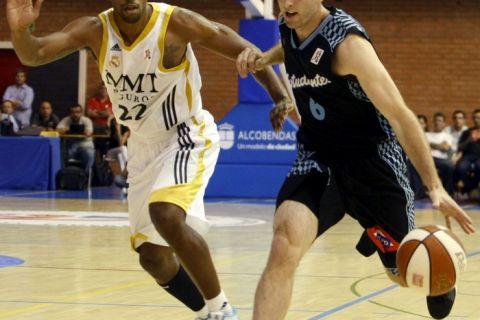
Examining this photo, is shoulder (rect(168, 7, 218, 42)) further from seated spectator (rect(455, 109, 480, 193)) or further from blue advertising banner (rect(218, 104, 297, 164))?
seated spectator (rect(455, 109, 480, 193))

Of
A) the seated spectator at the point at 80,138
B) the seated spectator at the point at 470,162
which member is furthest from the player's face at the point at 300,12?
the seated spectator at the point at 80,138

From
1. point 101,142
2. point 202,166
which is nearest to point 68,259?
point 202,166

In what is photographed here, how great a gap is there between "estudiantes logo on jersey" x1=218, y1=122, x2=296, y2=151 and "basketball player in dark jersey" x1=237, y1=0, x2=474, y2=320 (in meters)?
11.7

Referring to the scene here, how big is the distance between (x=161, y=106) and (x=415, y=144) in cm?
166

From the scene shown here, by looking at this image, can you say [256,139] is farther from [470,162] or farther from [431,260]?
[431,260]

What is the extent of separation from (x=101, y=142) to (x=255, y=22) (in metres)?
4.42

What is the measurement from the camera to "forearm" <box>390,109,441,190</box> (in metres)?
4.31

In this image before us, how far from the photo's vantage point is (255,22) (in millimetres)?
16922

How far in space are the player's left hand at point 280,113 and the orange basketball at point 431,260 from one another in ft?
3.29

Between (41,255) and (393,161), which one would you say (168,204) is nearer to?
(393,161)

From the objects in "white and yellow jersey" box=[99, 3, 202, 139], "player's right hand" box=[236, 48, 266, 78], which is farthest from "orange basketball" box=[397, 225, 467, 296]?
"white and yellow jersey" box=[99, 3, 202, 139]

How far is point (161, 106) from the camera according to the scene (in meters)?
5.61

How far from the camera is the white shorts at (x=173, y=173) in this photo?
5422 millimetres

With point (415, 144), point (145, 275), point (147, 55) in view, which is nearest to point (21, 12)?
point (147, 55)
